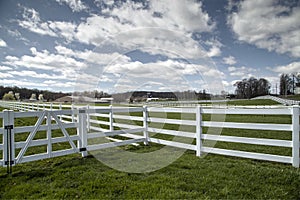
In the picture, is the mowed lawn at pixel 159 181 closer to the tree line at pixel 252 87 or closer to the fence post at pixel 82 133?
the fence post at pixel 82 133

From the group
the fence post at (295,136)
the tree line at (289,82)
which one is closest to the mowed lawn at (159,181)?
the fence post at (295,136)

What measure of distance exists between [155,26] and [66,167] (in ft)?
20.5

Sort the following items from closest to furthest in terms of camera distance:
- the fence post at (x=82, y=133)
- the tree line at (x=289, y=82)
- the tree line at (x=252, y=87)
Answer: the fence post at (x=82, y=133) → the tree line at (x=289, y=82) → the tree line at (x=252, y=87)

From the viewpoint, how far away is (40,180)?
3555 millimetres

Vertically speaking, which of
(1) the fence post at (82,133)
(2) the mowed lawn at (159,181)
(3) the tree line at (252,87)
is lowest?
(2) the mowed lawn at (159,181)

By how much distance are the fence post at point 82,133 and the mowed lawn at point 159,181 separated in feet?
1.64

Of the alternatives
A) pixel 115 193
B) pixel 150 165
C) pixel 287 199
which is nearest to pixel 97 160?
pixel 150 165

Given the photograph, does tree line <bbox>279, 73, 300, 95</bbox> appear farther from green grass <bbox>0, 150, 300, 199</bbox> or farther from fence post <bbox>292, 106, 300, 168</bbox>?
green grass <bbox>0, 150, 300, 199</bbox>

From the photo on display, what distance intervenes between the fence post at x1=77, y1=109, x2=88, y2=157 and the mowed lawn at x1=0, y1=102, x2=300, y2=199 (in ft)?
1.64

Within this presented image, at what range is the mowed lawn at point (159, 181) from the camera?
2.97m

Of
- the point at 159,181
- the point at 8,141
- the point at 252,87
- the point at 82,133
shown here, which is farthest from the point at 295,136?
the point at 252,87

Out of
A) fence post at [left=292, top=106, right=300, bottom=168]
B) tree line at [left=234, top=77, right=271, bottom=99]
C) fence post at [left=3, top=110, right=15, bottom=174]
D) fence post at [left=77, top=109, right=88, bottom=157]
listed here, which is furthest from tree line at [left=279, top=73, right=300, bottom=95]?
fence post at [left=3, top=110, right=15, bottom=174]

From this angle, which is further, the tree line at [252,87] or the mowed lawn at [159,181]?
the tree line at [252,87]

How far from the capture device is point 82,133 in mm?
5137
